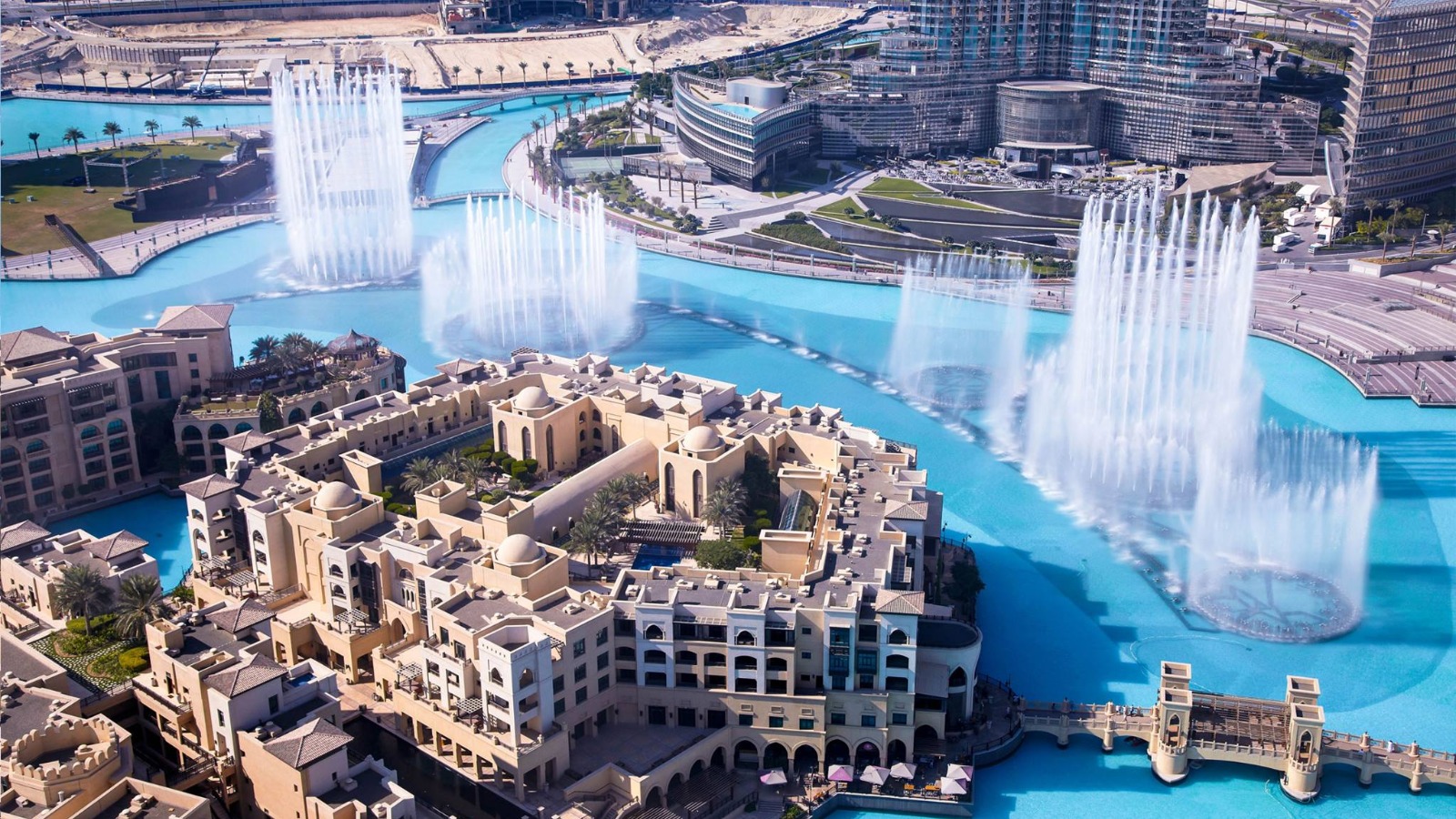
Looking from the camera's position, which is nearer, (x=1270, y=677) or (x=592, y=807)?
(x=592, y=807)

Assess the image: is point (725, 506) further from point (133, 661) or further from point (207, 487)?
point (133, 661)

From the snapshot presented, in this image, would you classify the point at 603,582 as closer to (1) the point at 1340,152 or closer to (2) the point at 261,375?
(2) the point at 261,375

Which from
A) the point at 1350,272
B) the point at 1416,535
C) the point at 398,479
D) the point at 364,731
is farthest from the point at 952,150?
the point at 364,731

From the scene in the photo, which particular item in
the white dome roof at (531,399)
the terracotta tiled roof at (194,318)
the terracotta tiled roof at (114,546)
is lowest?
the terracotta tiled roof at (114,546)

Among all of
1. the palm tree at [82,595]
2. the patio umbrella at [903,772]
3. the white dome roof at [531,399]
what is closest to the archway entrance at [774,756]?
the patio umbrella at [903,772]

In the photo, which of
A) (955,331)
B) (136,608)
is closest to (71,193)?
(955,331)

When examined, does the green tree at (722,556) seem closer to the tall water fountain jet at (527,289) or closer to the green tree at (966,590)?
the green tree at (966,590)
